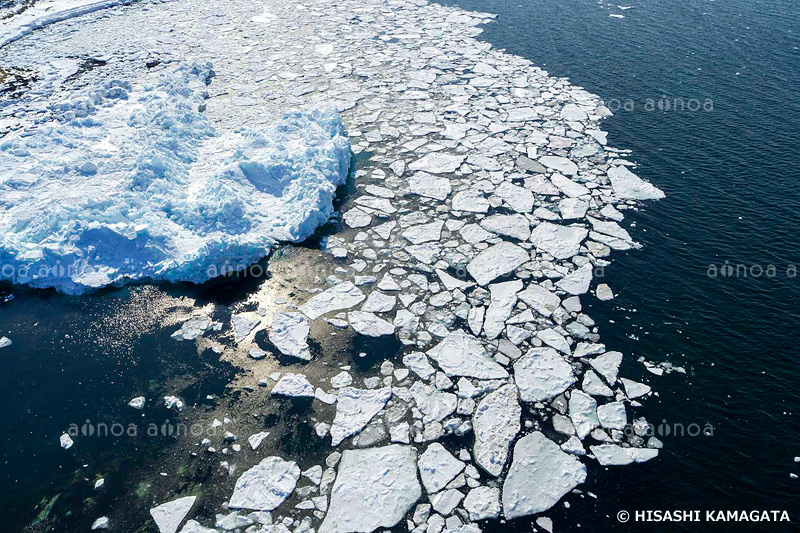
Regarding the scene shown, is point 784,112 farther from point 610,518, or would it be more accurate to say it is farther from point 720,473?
point 610,518

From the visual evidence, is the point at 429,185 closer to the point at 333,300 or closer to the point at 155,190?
the point at 333,300

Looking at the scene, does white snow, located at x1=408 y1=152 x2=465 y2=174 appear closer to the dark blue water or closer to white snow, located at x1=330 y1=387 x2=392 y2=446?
the dark blue water

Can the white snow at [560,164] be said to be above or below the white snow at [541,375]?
above

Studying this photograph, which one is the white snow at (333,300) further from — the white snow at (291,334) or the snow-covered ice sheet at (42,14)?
the snow-covered ice sheet at (42,14)

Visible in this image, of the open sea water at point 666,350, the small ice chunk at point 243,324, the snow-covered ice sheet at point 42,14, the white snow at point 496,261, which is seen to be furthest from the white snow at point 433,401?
the snow-covered ice sheet at point 42,14

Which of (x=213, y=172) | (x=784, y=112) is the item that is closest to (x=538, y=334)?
(x=213, y=172)
